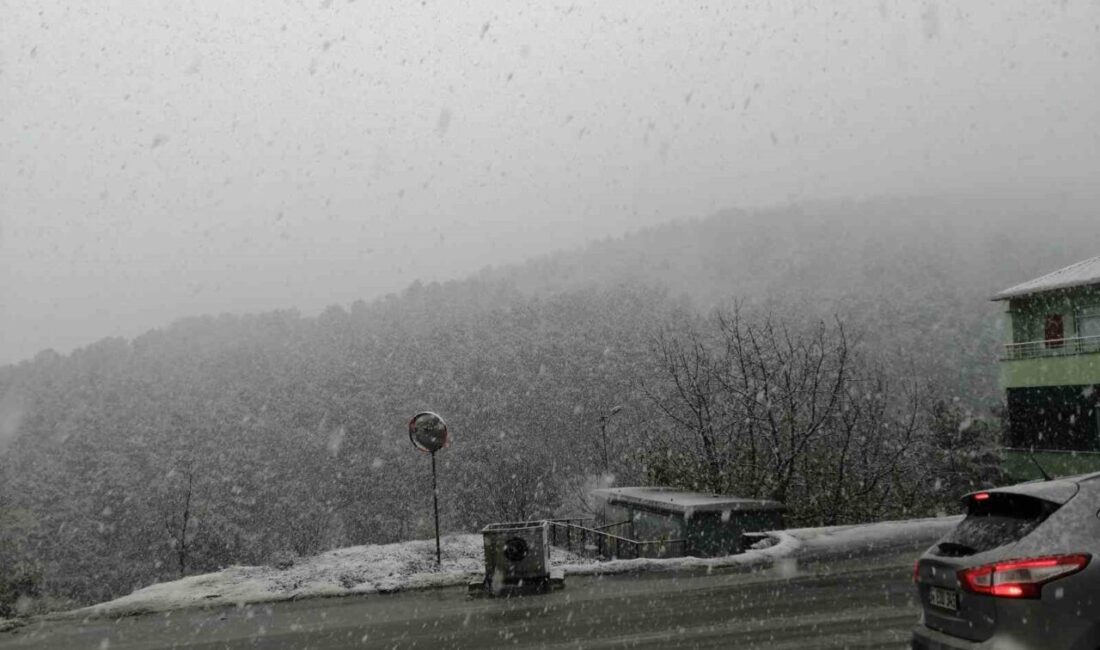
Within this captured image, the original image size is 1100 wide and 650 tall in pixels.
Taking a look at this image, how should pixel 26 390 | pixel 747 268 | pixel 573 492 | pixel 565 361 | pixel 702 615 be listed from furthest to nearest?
pixel 747 268 < pixel 26 390 < pixel 565 361 < pixel 573 492 < pixel 702 615

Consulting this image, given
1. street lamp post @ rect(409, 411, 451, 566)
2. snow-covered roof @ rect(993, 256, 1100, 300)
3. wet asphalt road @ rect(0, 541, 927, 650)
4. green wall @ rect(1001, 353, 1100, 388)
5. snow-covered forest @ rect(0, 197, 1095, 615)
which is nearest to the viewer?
wet asphalt road @ rect(0, 541, 927, 650)

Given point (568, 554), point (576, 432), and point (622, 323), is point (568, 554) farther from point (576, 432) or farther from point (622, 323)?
point (622, 323)

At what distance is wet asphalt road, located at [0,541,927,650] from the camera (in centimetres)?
728

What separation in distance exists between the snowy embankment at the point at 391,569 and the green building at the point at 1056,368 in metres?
14.5

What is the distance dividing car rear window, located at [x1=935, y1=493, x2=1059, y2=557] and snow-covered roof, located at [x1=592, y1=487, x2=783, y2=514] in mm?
10685

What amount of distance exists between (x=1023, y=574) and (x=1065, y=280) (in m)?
25.8

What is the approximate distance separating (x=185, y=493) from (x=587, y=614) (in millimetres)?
75918

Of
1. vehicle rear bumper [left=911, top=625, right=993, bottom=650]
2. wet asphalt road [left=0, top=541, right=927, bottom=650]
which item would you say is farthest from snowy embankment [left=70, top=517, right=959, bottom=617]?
vehicle rear bumper [left=911, top=625, right=993, bottom=650]

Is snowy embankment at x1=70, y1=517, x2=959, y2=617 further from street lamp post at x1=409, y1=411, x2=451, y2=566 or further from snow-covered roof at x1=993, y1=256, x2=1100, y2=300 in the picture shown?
snow-covered roof at x1=993, y1=256, x2=1100, y2=300

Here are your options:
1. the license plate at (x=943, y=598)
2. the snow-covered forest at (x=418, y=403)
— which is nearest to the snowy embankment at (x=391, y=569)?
the license plate at (x=943, y=598)

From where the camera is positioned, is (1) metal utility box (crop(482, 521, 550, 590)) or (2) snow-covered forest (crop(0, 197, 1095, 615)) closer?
(1) metal utility box (crop(482, 521, 550, 590))

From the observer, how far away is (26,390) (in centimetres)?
10294

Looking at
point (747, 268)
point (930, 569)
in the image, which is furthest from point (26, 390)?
point (930, 569)

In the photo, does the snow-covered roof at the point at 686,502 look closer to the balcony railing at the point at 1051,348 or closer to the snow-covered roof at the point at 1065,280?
the balcony railing at the point at 1051,348
